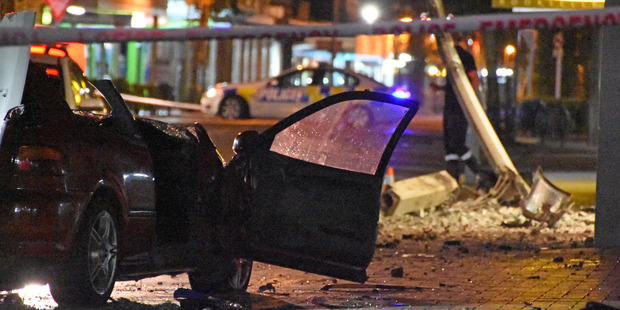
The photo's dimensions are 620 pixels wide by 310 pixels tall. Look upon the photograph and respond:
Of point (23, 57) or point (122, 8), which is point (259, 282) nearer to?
point (23, 57)

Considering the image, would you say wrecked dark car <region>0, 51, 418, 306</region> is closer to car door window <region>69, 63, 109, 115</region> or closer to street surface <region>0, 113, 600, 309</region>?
street surface <region>0, 113, 600, 309</region>

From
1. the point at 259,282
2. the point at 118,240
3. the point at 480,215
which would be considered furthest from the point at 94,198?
the point at 480,215

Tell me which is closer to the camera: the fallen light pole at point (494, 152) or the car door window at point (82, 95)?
the fallen light pole at point (494, 152)

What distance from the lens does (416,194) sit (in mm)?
12062

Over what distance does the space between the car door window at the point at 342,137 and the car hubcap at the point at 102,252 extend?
1092mm

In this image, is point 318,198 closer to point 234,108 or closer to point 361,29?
point 361,29

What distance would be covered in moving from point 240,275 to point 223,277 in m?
0.21

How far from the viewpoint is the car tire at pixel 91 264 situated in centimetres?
609

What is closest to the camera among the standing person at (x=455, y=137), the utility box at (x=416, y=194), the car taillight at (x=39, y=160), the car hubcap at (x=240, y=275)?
the car taillight at (x=39, y=160)

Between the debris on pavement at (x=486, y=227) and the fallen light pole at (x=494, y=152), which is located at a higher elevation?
the fallen light pole at (x=494, y=152)

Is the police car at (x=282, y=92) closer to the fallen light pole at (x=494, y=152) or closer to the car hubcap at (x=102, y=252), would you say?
the fallen light pole at (x=494, y=152)

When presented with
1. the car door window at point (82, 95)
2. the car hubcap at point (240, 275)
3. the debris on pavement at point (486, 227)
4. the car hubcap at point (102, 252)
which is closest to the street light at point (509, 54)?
the debris on pavement at point (486, 227)

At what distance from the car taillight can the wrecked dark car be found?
0.05 feet

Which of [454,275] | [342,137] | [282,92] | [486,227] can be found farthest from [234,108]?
[342,137]
